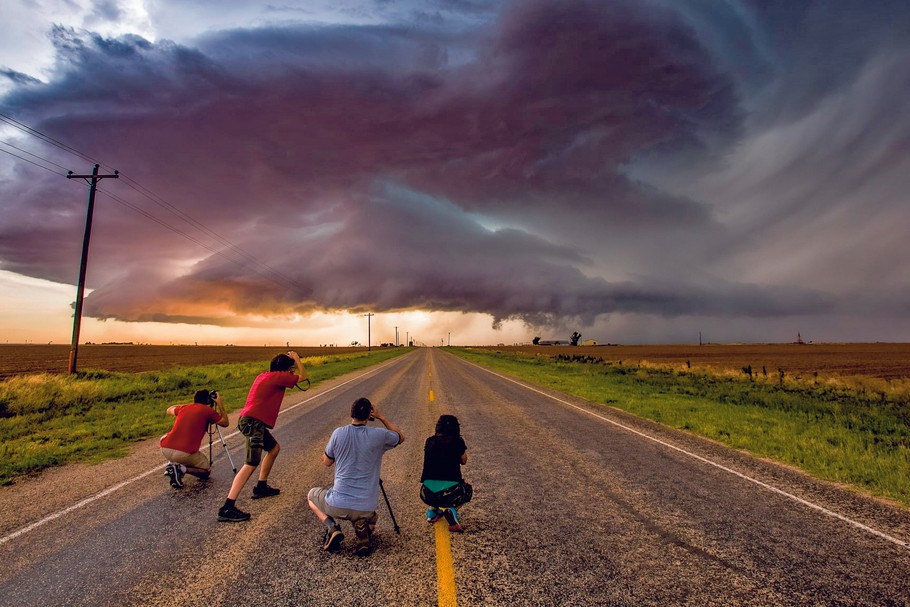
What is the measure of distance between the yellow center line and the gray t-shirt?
81 cm

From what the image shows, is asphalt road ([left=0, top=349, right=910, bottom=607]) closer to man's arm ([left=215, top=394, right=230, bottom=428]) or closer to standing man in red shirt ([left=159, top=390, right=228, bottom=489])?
standing man in red shirt ([left=159, top=390, right=228, bottom=489])

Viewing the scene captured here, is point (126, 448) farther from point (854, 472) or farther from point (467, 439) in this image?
point (854, 472)

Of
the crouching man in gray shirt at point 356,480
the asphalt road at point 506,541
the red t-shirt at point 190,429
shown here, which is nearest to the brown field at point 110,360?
the red t-shirt at point 190,429

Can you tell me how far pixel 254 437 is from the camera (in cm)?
560

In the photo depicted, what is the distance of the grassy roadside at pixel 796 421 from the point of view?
298 inches

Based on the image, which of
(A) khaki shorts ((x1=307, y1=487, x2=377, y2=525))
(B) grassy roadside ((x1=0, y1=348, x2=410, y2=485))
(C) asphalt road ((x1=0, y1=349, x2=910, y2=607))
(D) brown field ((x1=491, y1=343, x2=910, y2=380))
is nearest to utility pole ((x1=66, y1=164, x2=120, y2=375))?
(B) grassy roadside ((x1=0, y1=348, x2=410, y2=485))

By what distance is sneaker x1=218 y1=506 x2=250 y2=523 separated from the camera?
5.11m

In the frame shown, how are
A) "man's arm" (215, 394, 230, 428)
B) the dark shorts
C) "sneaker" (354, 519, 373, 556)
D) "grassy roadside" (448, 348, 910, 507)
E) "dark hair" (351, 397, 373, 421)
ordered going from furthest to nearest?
"grassy roadside" (448, 348, 910, 507) → "man's arm" (215, 394, 230, 428) → the dark shorts → "dark hair" (351, 397, 373, 421) → "sneaker" (354, 519, 373, 556)

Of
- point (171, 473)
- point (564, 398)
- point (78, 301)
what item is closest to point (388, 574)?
point (171, 473)

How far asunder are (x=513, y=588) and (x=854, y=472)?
288 inches

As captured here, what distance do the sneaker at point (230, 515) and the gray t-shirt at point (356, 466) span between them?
143cm

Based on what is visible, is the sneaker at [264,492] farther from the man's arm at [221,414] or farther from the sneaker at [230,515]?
the man's arm at [221,414]

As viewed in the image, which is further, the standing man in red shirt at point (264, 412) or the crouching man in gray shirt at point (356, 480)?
the standing man in red shirt at point (264, 412)

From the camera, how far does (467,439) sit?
9.48 metres
